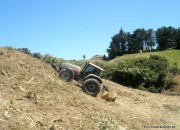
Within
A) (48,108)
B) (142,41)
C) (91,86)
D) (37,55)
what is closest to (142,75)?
(37,55)

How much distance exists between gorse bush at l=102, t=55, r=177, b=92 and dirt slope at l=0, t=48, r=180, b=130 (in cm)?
1137

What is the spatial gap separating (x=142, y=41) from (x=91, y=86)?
299 ft

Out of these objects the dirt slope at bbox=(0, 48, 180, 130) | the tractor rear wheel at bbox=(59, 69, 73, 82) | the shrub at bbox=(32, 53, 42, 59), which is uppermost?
the shrub at bbox=(32, 53, 42, 59)

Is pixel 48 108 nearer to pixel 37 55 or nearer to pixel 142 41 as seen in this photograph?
pixel 37 55

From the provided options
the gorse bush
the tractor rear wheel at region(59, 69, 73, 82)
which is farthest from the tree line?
the tractor rear wheel at region(59, 69, 73, 82)

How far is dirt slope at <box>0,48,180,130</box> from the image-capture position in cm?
1122

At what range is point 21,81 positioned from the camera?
47.4 feet

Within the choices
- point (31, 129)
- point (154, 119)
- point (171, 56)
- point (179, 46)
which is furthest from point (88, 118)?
point (179, 46)

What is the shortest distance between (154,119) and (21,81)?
6.02m

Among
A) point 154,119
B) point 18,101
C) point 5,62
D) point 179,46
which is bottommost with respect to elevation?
point 154,119

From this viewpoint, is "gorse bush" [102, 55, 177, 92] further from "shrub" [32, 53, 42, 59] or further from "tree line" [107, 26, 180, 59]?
"tree line" [107, 26, 180, 59]

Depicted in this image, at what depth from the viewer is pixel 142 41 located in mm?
107562

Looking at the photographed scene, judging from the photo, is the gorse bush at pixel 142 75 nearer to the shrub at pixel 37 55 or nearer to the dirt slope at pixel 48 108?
the shrub at pixel 37 55

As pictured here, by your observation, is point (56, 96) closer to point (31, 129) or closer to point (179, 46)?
point (31, 129)
